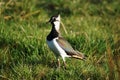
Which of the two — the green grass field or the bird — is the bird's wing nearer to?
the bird

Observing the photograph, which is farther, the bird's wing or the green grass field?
the bird's wing

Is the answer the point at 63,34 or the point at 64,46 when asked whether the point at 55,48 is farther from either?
the point at 63,34

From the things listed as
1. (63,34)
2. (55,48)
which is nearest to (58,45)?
(55,48)

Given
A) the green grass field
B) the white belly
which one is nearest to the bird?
the white belly

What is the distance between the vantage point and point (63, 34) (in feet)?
25.3

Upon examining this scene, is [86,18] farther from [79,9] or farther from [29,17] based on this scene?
[29,17]

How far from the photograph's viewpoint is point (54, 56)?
650 cm

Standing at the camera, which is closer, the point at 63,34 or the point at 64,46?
the point at 64,46

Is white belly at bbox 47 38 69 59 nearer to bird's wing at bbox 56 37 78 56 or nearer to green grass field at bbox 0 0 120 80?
bird's wing at bbox 56 37 78 56

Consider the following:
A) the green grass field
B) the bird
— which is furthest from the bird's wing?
the green grass field

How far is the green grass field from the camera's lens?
5.85 meters

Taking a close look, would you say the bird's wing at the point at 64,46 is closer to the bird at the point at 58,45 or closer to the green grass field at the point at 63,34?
the bird at the point at 58,45

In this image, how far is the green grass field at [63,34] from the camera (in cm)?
585

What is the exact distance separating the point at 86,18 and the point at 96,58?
8.88ft
